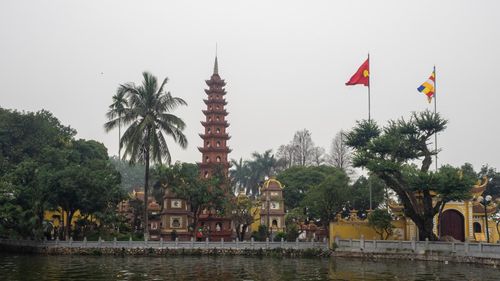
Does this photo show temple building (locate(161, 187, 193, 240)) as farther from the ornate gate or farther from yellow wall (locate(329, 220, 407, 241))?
the ornate gate

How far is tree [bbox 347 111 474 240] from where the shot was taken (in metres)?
33.1

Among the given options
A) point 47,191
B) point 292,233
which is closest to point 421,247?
point 292,233

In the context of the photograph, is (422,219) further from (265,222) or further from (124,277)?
(124,277)

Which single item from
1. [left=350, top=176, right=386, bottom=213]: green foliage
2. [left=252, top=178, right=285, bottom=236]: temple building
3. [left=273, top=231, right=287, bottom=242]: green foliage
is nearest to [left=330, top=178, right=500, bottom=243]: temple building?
[left=273, top=231, right=287, bottom=242]: green foliage

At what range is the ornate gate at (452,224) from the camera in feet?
127

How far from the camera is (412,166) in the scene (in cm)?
3459

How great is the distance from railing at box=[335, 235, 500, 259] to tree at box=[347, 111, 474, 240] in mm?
2249

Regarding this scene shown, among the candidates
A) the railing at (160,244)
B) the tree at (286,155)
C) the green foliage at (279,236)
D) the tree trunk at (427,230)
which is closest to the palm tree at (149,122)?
the railing at (160,244)

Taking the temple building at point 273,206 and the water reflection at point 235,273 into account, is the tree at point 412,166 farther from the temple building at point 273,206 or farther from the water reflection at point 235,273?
the temple building at point 273,206

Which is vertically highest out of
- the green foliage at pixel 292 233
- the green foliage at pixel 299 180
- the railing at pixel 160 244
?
the green foliage at pixel 299 180

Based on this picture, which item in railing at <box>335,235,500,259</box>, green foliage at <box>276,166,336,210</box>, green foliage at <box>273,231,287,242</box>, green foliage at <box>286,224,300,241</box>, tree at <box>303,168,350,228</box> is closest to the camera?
railing at <box>335,235,500,259</box>

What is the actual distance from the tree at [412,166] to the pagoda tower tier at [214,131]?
1657cm

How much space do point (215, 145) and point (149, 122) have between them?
1394 cm

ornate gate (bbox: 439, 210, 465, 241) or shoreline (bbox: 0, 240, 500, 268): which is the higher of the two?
ornate gate (bbox: 439, 210, 465, 241)
